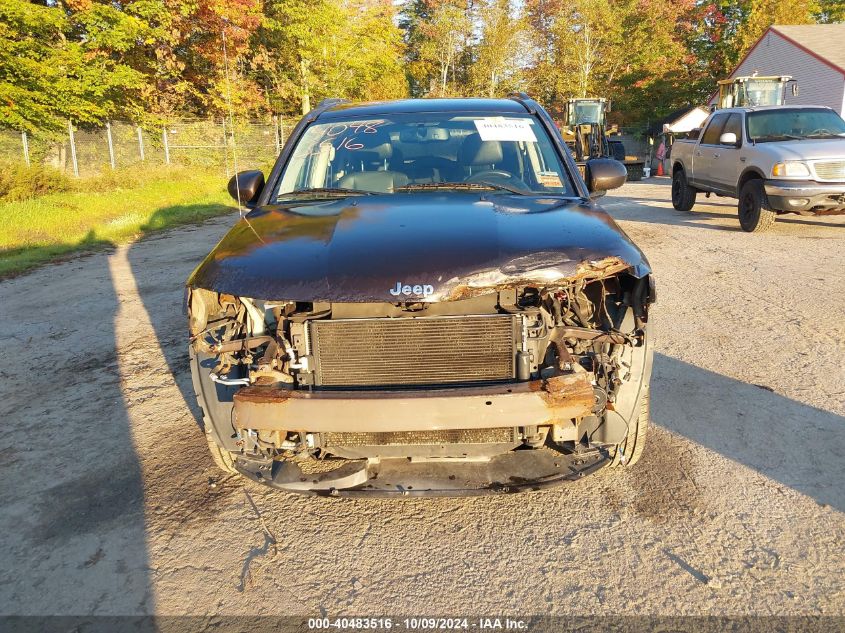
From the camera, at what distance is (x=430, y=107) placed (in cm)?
438

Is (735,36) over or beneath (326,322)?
over

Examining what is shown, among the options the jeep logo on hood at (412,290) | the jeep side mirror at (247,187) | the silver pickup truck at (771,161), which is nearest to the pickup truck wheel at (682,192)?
the silver pickup truck at (771,161)

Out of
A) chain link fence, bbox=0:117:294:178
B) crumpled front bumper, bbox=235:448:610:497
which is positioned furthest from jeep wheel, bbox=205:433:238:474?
chain link fence, bbox=0:117:294:178

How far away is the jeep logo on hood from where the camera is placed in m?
2.45

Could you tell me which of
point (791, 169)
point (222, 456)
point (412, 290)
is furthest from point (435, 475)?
point (791, 169)

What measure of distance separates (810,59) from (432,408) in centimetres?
3400

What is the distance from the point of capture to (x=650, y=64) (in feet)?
153

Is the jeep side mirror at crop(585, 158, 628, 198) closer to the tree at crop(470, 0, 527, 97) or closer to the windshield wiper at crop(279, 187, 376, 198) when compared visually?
the windshield wiper at crop(279, 187, 376, 198)

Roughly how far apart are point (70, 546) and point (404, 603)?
1.52 meters

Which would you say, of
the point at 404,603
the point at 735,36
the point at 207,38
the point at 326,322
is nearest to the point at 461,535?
the point at 404,603

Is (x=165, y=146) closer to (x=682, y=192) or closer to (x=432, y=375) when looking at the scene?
(x=682, y=192)

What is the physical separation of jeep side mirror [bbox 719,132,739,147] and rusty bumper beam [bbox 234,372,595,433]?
1000 cm

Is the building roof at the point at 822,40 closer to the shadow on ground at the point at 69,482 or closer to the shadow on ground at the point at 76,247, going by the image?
the shadow on ground at the point at 76,247

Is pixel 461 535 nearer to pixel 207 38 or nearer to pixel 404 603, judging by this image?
pixel 404 603
